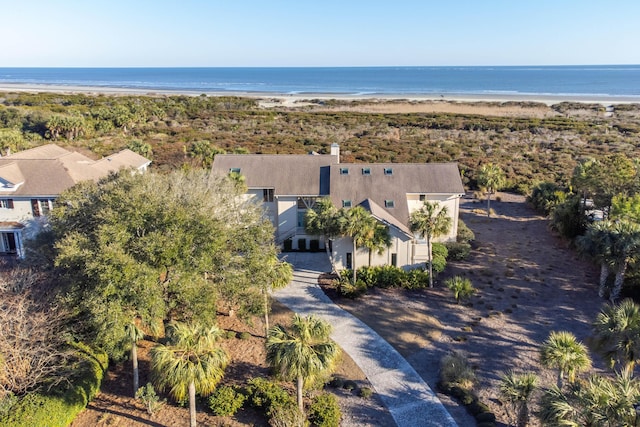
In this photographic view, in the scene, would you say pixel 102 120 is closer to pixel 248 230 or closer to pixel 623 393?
pixel 248 230

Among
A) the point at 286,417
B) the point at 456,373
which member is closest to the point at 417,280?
the point at 456,373

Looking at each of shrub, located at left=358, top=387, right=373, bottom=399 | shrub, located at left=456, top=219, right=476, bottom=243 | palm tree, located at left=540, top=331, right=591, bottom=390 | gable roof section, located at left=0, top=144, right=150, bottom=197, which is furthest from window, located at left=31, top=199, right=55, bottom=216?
palm tree, located at left=540, top=331, right=591, bottom=390

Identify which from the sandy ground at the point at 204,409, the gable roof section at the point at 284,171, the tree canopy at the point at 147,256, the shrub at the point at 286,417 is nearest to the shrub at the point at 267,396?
the shrub at the point at 286,417

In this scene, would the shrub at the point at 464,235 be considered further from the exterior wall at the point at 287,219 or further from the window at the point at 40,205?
the window at the point at 40,205

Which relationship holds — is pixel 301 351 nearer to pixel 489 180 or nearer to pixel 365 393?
pixel 365 393

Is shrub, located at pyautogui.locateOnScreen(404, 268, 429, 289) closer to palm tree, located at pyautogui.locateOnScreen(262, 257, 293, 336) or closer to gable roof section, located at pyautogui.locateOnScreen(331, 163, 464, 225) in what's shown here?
gable roof section, located at pyautogui.locateOnScreen(331, 163, 464, 225)

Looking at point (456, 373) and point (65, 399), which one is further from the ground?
point (65, 399)
